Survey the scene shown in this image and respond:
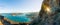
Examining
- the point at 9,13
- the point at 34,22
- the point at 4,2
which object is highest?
the point at 4,2

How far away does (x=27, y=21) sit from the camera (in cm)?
200

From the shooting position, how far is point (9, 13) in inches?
78.7

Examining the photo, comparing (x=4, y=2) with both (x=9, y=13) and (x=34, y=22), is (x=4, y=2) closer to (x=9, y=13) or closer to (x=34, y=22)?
(x=9, y=13)

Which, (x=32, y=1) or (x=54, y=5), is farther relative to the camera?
(x=32, y=1)

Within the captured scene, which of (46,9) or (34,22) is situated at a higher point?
(46,9)

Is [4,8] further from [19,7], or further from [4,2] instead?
[19,7]

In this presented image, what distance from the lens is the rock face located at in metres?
1.89

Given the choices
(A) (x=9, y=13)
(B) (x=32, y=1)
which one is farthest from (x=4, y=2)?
(B) (x=32, y=1)

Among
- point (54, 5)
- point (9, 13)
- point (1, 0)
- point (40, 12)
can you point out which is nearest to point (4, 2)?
point (1, 0)

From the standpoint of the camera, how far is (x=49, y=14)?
1939mm

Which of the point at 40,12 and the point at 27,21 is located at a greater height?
the point at 40,12

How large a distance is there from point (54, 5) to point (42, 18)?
0.25m

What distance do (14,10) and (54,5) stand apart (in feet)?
1.93

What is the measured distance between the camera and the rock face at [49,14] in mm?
1888
